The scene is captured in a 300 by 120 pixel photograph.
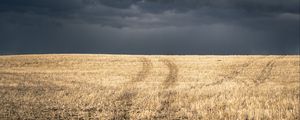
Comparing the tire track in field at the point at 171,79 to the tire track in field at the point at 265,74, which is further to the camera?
the tire track in field at the point at 265,74

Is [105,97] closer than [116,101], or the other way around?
[116,101]

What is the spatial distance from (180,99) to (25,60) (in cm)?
4414

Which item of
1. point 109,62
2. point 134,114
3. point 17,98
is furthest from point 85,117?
point 109,62

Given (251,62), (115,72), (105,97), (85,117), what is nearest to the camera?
(85,117)

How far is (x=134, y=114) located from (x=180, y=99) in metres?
7.25

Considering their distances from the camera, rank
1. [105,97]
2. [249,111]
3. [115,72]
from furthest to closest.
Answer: [115,72]
[105,97]
[249,111]

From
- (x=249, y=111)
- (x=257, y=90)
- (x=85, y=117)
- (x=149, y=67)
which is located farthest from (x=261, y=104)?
(x=149, y=67)

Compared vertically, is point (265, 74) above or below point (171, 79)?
above

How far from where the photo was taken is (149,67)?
5609 centimetres

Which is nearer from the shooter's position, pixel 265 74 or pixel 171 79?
pixel 171 79

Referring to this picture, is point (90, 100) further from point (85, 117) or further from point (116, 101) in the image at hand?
point (85, 117)

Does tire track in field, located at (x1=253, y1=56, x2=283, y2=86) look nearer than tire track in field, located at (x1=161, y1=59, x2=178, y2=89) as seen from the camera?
No

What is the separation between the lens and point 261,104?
77.2 feet

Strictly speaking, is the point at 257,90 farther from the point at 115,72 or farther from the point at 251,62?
the point at 251,62
